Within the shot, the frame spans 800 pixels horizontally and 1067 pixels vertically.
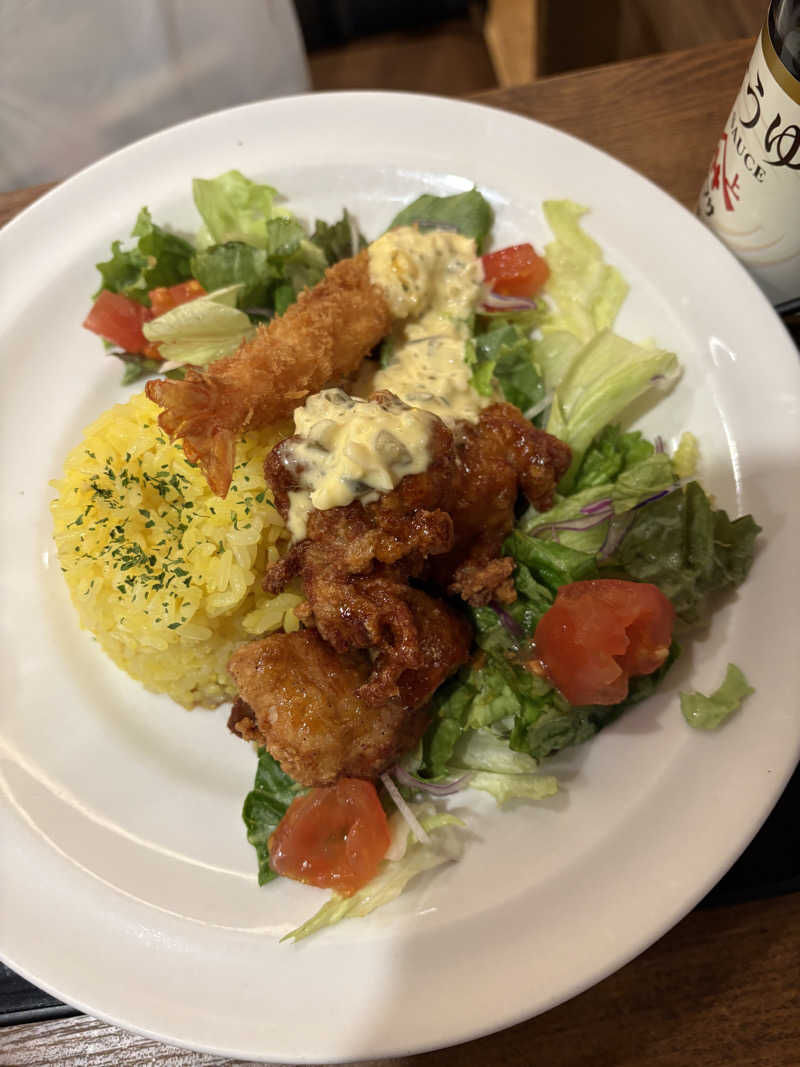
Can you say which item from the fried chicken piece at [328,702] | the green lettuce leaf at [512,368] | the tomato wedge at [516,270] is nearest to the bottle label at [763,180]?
the tomato wedge at [516,270]

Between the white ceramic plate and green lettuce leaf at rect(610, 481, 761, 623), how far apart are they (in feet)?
0.22

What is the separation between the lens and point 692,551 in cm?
178

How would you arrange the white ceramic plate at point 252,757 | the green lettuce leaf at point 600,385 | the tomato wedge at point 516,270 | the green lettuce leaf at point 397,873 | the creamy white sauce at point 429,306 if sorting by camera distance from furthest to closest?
the tomato wedge at point 516,270 → the creamy white sauce at point 429,306 → the green lettuce leaf at point 600,385 → the green lettuce leaf at point 397,873 → the white ceramic plate at point 252,757

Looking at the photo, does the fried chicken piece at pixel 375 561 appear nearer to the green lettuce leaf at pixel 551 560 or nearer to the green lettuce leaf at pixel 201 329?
the green lettuce leaf at pixel 551 560

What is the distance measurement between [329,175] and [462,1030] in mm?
2426

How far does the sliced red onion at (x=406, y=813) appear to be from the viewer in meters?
1.75

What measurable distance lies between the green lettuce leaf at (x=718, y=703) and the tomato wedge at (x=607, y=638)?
0.13 meters

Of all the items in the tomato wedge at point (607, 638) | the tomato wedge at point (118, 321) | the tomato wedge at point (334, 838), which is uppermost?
the tomato wedge at point (118, 321)

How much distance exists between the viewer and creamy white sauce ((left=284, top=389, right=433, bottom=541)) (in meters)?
1.71

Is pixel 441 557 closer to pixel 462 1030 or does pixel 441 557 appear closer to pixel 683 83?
pixel 462 1030

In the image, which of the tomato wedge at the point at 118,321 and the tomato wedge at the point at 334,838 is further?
the tomato wedge at the point at 118,321

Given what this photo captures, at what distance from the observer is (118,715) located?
2047mm

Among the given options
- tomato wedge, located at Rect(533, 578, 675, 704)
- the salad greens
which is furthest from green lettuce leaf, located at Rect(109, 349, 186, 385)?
tomato wedge, located at Rect(533, 578, 675, 704)

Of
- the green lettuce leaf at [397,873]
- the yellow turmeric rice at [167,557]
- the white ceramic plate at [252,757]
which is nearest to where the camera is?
the white ceramic plate at [252,757]
